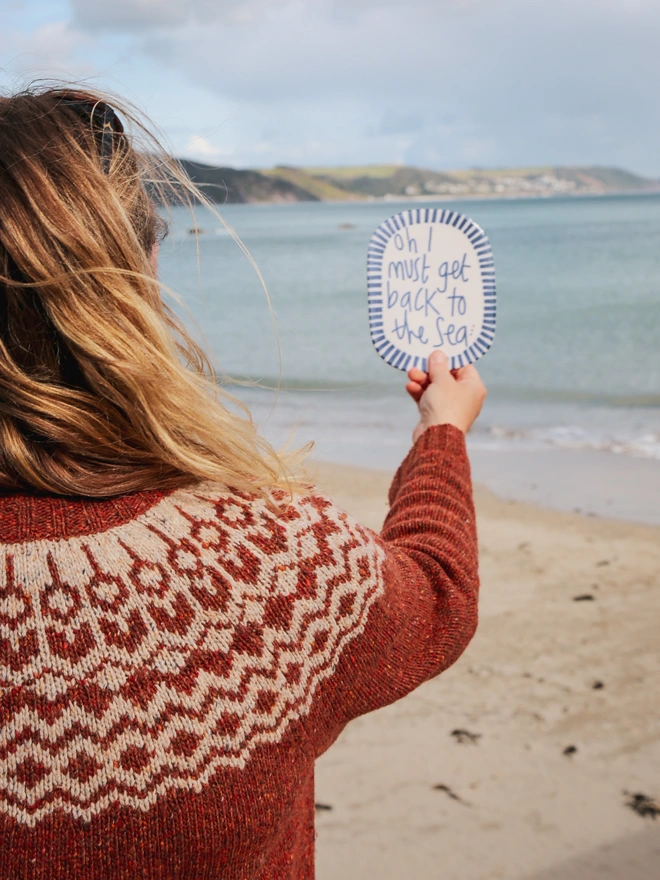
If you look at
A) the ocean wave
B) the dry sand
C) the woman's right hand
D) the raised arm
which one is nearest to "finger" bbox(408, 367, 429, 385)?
the woman's right hand

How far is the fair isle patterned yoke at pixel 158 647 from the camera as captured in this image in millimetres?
867

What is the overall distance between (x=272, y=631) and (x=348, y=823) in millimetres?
2571

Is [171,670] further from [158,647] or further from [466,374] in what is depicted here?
[466,374]

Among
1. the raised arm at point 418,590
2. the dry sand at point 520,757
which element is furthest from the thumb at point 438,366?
the dry sand at point 520,757

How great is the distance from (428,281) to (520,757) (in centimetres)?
221

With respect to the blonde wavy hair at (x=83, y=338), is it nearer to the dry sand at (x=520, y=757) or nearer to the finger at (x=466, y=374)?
the finger at (x=466, y=374)

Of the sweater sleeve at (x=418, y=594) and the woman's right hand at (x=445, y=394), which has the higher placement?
the woman's right hand at (x=445, y=394)

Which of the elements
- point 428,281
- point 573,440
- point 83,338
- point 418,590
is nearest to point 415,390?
point 428,281

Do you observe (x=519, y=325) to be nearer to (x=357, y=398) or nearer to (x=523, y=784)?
(x=357, y=398)

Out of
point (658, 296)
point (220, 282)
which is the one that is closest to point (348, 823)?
point (658, 296)

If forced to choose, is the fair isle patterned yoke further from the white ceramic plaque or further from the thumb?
the white ceramic plaque

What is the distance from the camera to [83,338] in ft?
3.05

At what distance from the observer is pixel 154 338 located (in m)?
0.98

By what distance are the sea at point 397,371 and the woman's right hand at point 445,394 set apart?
285 millimetres
